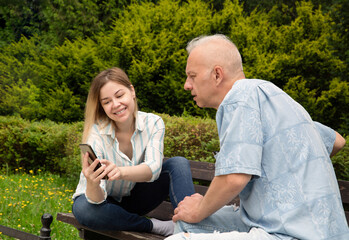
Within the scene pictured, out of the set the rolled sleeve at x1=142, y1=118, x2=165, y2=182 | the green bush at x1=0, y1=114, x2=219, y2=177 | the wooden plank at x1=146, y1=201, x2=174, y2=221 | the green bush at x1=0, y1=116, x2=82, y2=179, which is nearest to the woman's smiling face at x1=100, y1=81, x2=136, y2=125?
the rolled sleeve at x1=142, y1=118, x2=165, y2=182

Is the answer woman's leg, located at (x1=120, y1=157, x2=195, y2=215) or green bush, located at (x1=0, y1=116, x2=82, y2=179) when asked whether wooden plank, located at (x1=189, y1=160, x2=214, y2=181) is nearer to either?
woman's leg, located at (x1=120, y1=157, x2=195, y2=215)

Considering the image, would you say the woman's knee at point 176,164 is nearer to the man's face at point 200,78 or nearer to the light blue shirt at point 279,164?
the man's face at point 200,78

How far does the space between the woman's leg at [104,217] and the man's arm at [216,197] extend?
704mm

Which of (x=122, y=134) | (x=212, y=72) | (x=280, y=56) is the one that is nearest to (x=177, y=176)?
(x=122, y=134)

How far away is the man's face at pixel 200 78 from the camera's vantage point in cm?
200

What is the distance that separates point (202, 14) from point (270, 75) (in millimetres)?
2544

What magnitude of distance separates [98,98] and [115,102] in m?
0.16

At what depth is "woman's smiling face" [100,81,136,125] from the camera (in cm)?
284

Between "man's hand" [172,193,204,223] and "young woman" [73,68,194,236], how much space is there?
22.5 inches

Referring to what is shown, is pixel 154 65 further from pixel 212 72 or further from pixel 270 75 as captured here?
pixel 212 72

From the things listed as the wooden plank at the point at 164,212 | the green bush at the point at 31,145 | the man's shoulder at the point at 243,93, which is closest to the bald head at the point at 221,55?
the man's shoulder at the point at 243,93

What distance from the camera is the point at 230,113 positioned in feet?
5.88

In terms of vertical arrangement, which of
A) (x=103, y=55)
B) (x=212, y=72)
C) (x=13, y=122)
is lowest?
(x=13, y=122)

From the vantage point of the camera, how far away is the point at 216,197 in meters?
1.79
